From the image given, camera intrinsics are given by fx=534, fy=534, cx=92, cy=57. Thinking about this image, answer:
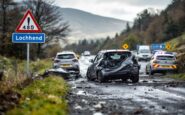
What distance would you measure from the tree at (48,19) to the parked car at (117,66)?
157ft

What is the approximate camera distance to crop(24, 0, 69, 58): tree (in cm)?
7375

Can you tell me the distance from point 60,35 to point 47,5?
5732mm

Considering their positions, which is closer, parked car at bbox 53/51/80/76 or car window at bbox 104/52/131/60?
car window at bbox 104/52/131/60

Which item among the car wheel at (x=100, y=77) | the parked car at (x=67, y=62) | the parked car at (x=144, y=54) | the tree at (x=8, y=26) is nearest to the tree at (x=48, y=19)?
the tree at (x=8, y=26)

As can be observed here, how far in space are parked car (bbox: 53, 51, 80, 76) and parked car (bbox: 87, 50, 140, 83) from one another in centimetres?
1064

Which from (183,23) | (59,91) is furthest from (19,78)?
(183,23)

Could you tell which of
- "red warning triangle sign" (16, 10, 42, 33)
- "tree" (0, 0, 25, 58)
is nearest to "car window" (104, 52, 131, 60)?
"red warning triangle sign" (16, 10, 42, 33)

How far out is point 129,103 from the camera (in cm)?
1379

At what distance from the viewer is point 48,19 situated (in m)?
75.2

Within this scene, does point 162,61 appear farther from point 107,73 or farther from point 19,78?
point 19,78

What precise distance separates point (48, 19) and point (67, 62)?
38.7 meters

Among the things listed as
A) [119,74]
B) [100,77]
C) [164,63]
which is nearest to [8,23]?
[164,63]

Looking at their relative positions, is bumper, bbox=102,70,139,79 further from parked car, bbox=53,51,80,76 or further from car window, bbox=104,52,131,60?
parked car, bbox=53,51,80,76

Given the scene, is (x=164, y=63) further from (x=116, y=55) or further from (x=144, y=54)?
(x=144, y=54)
